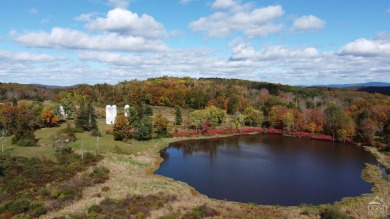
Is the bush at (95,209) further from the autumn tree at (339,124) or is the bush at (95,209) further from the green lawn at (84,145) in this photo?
the autumn tree at (339,124)

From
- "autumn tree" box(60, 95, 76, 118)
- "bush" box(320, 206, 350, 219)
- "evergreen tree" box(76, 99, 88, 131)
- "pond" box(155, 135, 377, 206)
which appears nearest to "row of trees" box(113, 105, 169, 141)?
"pond" box(155, 135, 377, 206)

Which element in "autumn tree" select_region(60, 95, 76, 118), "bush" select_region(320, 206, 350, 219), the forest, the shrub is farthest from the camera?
"autumn tree" select_region(60, 95, 76, 118)

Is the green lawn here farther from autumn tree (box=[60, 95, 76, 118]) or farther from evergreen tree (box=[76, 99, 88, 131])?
autumn tree (box=[60, 95, 76, 118])

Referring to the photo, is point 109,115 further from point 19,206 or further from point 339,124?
point 339,124

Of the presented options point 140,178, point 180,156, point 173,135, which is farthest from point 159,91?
point 140,178

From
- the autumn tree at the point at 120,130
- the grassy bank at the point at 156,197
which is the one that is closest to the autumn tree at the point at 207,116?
the autumn tree at the point at 120,130

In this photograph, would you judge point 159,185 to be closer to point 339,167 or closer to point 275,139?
point 339,167

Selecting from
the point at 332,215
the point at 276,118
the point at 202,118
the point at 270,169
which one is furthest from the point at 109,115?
the point at 332,215

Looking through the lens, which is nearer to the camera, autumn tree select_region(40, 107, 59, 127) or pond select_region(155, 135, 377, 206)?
pond select_region(155, 135, 377, 206)
